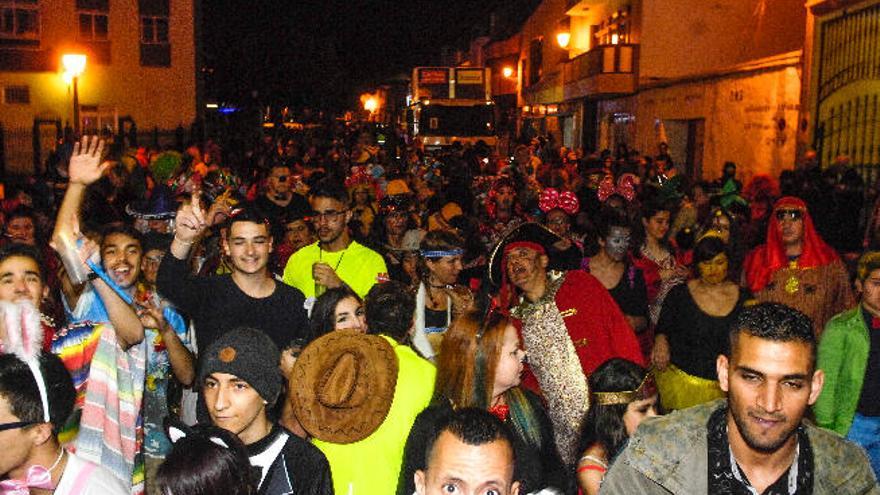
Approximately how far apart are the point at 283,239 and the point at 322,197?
2.11 m

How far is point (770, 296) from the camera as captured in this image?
688 centimetres

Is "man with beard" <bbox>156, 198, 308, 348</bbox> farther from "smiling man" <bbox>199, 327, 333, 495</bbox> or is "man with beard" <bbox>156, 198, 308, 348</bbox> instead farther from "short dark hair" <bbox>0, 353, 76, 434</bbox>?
"short dark hair" <bbox>0, 353, 76, 434</bbox>

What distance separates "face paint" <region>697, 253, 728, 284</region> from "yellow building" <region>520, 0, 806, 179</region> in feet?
43.2

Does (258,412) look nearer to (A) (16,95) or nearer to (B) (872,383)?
(B) (872,383)

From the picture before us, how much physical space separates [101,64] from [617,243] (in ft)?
107

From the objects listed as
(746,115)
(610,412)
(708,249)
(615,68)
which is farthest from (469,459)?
(615,68)

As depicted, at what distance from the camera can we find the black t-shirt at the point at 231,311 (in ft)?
16.8

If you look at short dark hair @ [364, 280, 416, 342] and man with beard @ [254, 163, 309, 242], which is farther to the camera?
man with beard @ [254, 163, 309, 242]

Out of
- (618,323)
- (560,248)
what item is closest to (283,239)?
(560,248)

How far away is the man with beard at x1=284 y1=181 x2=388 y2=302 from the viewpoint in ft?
21.8

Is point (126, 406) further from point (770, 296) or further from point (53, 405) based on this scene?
point (770, 296)

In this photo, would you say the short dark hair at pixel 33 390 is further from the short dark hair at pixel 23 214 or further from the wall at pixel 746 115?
the wall at pixel 746 115

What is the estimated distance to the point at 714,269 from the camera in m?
6.45

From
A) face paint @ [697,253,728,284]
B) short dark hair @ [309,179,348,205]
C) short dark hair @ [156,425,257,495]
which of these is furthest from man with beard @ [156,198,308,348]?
face paint @ [697,253,728,284]
